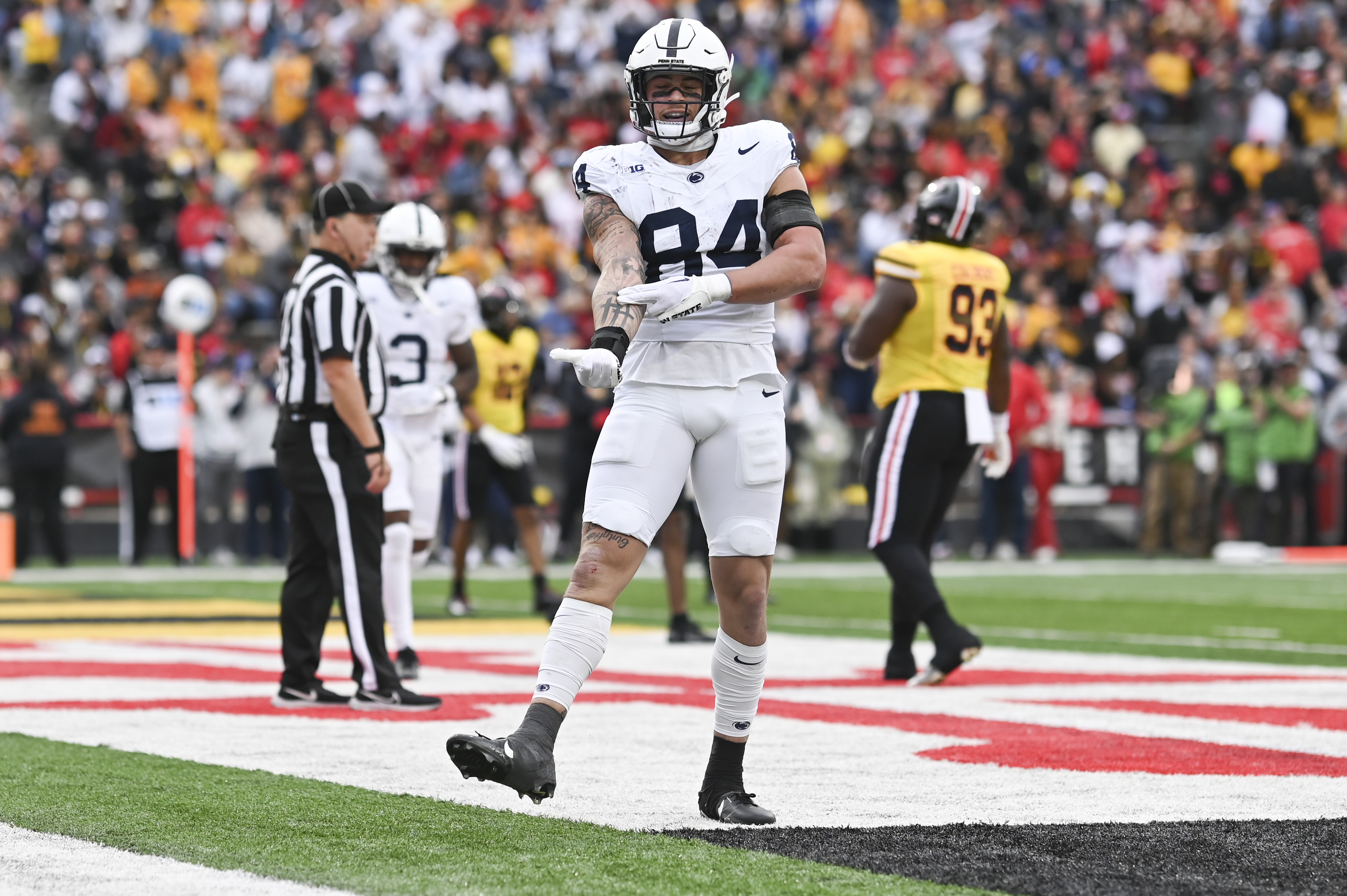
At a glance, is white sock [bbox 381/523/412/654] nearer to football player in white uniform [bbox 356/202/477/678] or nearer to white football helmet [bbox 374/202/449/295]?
football player in white uniform [bbox 356/202/477/678]

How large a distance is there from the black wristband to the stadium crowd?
1228 cm

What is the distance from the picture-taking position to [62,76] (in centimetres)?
2359

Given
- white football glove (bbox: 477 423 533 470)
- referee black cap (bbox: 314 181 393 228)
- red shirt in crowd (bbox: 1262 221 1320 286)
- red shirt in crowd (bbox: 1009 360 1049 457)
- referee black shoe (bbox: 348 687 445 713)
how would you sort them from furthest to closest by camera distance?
red shirt in crowd (bbox: 1262 221 1320 286), red shirt in crowd (bbox: 1009 360 1049 457), white football glove (bbox: 477 423 533 470), referee black cap (bbox: 314 181 393 228), referee black shoe (bbox: 348 687 445 713)

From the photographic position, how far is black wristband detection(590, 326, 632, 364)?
4.71 m

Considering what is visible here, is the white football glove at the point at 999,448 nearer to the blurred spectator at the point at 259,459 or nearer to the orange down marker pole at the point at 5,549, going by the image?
the orange down marker pole at the point at 5,549

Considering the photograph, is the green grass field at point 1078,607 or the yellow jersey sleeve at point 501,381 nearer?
the green grass field at point 1078,607

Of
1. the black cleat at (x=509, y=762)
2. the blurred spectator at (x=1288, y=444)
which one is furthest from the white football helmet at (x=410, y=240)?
the blurred spectator at (x=1288, y=444)

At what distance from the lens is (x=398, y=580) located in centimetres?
864

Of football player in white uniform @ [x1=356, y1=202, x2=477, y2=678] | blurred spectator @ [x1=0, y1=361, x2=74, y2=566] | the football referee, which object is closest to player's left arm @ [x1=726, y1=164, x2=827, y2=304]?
the football referee

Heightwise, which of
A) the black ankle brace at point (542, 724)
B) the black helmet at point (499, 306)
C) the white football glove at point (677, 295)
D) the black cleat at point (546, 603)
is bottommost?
the black cleat at point (546, 603)

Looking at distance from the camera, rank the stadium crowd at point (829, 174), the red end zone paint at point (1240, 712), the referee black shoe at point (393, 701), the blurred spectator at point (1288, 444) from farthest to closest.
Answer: the stadium crowd at point (829, 174) < the blurred spectator at point (1288, 444) < the referee black shoe at point (393, 701) < the red end zone paint at point (1240, 712)

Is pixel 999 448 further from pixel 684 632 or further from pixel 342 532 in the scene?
pixel 342 532

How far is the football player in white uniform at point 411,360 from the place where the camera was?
873 centimetres

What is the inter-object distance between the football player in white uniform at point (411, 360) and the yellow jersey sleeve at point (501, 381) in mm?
3312
